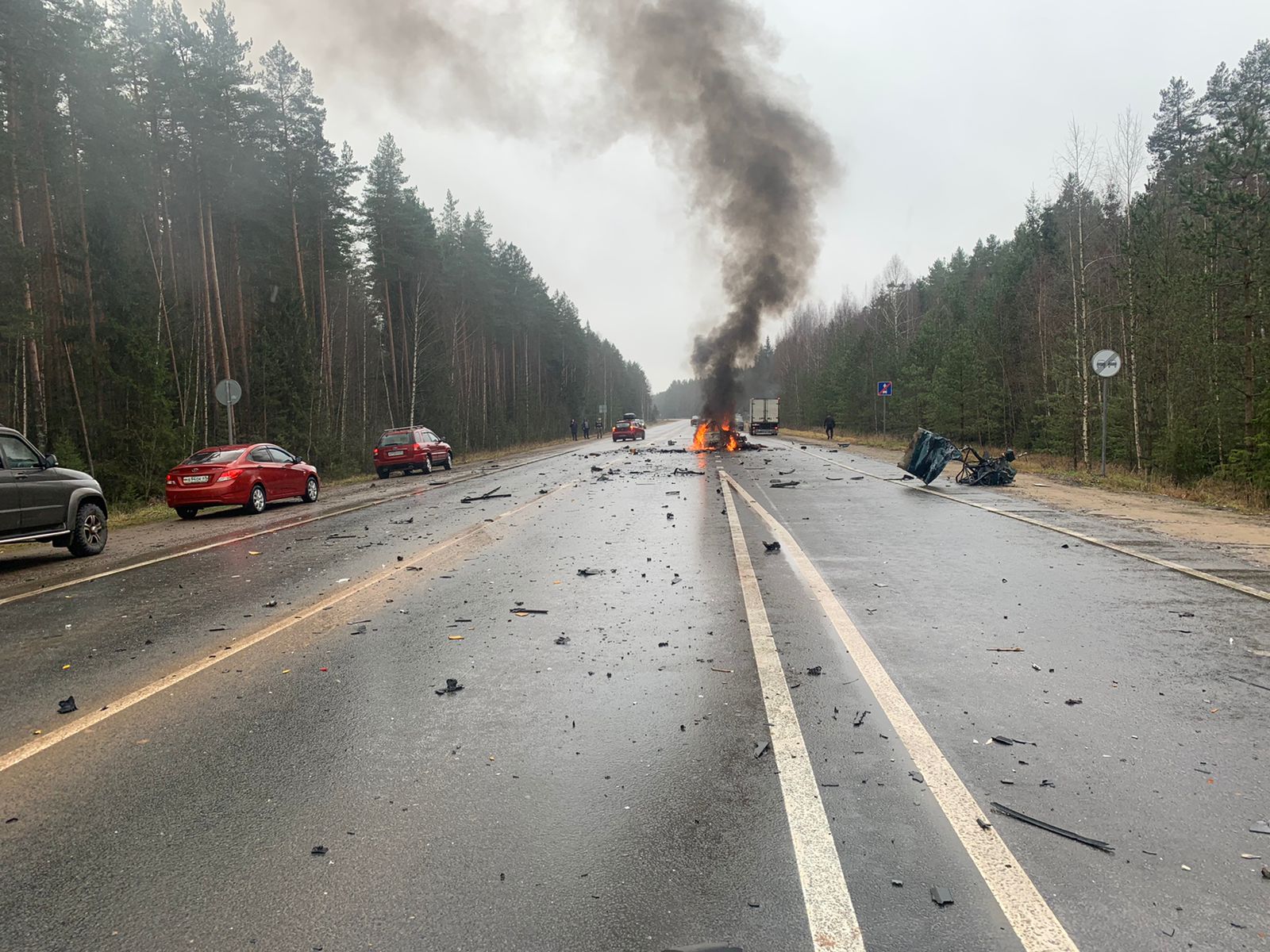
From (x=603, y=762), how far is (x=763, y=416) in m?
57.9

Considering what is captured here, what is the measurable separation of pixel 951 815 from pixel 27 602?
8.80m

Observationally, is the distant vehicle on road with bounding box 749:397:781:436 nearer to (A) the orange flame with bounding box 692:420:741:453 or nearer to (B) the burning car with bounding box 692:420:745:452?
(B) the burning car with bounding box 692:420:745:452

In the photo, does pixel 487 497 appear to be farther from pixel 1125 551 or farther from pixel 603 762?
pixel 603 762

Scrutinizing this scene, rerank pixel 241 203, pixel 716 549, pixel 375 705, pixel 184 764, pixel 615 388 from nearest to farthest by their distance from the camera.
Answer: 1. pixel 184 764
2. pixel 375 705
3. pixel 716 549
4. pixel 241 203
5. pixel 615 388

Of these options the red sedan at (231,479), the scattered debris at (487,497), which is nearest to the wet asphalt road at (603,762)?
the red sedan at (231,479)

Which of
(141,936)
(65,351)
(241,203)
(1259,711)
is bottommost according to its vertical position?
(1259,711)

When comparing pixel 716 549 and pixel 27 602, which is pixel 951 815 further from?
pixel 27 602

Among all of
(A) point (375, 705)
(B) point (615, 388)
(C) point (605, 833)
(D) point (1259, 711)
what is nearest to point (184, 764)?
(A) point (375, 705)

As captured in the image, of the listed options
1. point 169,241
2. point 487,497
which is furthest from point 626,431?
point 487,497

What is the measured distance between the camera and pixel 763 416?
5994 cm

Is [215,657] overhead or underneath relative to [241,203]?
underneath

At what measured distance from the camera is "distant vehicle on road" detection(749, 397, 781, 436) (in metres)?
59.6

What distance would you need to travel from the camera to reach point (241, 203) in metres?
29.2

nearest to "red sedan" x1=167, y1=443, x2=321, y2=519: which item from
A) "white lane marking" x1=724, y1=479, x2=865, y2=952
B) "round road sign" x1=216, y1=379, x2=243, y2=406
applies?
"round road sign" x1=216, y1=379, x2=243, y2=406
